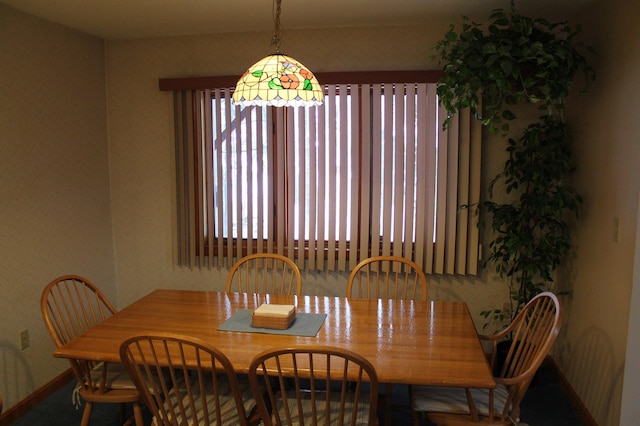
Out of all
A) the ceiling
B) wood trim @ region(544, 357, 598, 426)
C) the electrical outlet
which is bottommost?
wood trim @ region(544, 357, 598, 426)

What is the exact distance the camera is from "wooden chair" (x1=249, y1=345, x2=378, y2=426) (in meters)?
1.46

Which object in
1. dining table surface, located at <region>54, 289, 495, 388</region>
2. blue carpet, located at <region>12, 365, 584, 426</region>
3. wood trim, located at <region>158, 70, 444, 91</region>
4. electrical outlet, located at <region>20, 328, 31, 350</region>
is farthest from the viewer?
wood trim, located at <region>158, 70, 444, 91</region>

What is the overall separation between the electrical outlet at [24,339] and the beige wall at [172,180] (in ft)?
0.14

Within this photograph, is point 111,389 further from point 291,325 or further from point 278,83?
point 278,83

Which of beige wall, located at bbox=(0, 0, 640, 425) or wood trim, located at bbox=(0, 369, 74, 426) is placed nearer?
beige wall, located at bbox=(0, 0, 640, 425)

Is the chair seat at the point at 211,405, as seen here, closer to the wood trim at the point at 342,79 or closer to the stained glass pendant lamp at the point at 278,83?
the stained glass pendant lamp at the point at 278,83

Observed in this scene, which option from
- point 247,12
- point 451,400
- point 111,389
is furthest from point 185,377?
point 247,12

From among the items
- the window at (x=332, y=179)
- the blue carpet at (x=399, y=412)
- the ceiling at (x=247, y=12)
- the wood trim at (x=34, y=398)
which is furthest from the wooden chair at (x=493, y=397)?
the wood trim at (x=34, y=398)

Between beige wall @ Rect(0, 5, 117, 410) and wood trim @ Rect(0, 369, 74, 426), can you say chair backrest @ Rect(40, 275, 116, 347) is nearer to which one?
beige wall @ Rect(0, 5, 117, 410)

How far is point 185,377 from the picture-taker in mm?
1643

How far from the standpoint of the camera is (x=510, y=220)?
2879 mm

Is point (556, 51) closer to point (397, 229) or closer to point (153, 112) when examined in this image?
point (397, 229)

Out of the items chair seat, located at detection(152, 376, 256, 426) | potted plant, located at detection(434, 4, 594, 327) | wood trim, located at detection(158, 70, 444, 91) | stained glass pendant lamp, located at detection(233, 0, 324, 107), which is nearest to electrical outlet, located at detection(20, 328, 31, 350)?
chair seat, located at detection(152, 376, 256, 426)

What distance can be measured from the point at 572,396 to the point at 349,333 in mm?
1660
